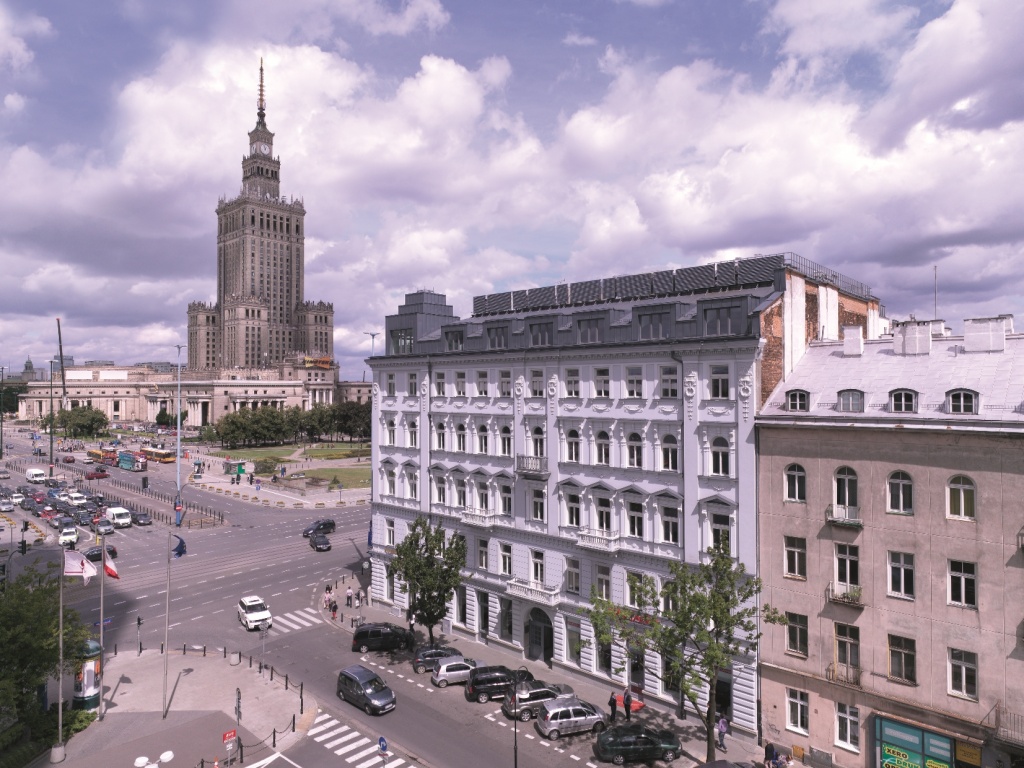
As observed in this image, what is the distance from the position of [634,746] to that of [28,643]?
29.6 meters

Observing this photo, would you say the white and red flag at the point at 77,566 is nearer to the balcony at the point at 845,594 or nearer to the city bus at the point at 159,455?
the balcony at the point at 845,594

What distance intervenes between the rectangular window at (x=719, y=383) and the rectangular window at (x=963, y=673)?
14.8m

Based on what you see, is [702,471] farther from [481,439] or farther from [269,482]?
[269,482]

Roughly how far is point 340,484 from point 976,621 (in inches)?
3931

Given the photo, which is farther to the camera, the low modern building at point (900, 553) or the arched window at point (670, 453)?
the arched window at point (670, 453)

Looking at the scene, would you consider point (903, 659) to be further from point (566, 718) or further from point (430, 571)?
point (430, 571)

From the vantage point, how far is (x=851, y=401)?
31219mm

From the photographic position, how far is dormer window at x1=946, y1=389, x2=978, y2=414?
27781mm

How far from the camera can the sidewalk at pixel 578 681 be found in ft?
104

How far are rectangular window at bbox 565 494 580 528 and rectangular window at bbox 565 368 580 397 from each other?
6480mm

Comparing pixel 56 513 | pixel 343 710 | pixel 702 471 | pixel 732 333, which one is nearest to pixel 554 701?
pixel 343 710

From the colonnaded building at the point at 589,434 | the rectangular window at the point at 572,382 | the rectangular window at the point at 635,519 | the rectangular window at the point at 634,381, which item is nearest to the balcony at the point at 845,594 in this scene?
the colonnaded building at the point at 589,434

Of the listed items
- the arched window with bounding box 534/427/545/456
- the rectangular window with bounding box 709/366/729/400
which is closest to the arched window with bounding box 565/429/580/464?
the arched window with bounding box 534/427/545/456

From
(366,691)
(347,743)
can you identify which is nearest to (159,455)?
(366,691)
